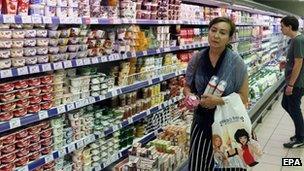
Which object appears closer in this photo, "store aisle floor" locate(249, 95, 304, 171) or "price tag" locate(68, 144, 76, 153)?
"price tag" locate(68, 144, 76, 153)

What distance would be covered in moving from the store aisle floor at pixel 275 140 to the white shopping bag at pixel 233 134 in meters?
2.33

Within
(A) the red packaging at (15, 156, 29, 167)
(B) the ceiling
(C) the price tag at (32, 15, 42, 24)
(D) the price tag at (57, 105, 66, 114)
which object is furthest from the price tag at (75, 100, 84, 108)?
(B) the ceiling

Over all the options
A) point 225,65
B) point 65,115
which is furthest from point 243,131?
point 65,115

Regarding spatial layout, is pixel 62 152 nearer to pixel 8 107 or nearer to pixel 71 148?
pixel 71 148

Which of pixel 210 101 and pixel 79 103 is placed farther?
pixel 79 103

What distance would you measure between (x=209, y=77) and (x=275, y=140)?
3.72 metres

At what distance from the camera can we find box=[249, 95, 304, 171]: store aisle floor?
5009mm

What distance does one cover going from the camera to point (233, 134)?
103 inches

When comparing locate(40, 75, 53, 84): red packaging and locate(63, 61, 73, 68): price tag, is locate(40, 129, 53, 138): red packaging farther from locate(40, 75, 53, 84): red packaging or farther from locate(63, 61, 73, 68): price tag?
locate(63, 61, 73, 68): price tag

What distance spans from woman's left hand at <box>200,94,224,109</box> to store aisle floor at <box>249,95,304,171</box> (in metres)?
2.50

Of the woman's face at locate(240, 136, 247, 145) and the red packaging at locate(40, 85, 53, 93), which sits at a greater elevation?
the red packaging at locate(40, 85, 53, 93)

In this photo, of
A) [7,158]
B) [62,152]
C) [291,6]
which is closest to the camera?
[7,158]

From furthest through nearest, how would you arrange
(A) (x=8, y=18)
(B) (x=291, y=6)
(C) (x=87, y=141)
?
(B) (x=291, y=6), (C) (x=87, y=141), (A) (x=8, y=18)

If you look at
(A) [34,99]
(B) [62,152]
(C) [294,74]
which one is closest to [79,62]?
(A) [34,99]
